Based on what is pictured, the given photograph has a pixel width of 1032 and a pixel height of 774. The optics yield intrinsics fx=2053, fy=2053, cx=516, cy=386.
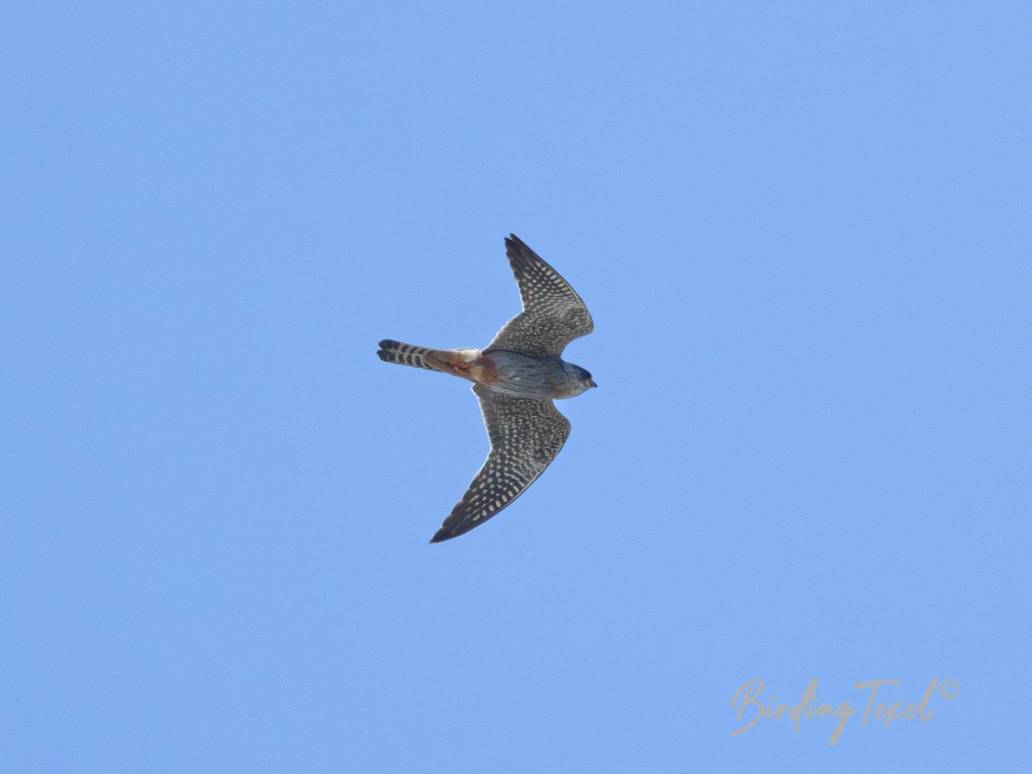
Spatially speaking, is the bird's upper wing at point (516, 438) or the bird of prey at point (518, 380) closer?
the bird of prey at point (518, 380)

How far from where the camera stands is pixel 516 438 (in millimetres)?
29234

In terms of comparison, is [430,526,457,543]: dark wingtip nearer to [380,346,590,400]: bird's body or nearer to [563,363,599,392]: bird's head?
[380,346,590,400]: bird's body

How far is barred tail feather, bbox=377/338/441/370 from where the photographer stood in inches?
1126

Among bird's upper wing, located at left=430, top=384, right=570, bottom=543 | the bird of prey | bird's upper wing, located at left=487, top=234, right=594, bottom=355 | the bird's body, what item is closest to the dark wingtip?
the bird of prey

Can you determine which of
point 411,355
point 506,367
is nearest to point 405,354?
point 411,355

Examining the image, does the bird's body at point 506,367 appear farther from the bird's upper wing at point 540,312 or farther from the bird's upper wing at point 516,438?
the bird's upper wing at point 516,438

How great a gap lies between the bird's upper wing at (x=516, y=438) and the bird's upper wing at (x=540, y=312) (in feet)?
2.67

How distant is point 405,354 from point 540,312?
6.48ft

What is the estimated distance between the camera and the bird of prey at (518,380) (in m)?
28.5

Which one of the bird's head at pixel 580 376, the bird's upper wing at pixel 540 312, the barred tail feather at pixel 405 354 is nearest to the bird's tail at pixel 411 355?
the barred tail feather at pixel 405 354

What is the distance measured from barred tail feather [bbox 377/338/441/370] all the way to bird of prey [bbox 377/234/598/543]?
0.01 metres

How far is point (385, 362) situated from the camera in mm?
28656

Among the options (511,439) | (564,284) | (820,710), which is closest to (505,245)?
(564,284)

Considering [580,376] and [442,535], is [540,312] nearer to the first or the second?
[580,376]
